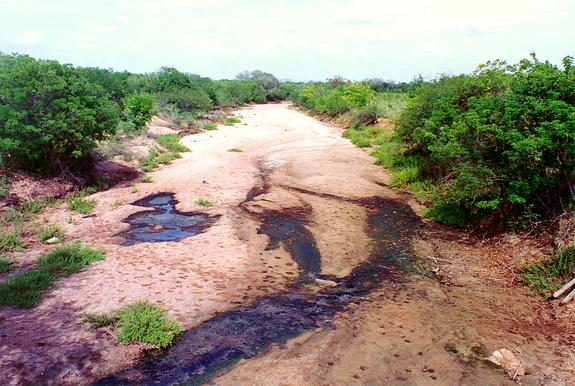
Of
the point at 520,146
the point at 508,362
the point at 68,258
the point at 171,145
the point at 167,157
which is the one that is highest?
the point at 520,146

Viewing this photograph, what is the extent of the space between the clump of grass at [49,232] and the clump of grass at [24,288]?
192cm

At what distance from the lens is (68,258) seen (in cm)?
748

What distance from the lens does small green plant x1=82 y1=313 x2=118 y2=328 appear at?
5633mm

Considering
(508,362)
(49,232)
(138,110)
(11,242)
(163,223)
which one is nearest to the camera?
(508,362)

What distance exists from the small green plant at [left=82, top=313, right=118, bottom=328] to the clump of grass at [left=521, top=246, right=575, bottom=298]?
6.22 metres

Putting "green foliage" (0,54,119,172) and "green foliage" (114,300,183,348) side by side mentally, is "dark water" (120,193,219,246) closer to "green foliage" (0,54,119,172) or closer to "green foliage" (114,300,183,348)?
"green foliage" (0,54,119,172)

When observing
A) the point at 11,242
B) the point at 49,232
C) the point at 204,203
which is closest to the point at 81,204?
the point at 49,232

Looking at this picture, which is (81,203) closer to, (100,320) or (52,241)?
(52,241)

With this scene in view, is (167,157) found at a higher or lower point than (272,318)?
higher

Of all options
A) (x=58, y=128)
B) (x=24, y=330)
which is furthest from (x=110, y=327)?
(x=58, y=128)

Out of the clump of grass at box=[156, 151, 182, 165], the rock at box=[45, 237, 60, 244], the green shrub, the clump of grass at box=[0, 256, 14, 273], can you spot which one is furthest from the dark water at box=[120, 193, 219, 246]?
the clump of grass at box=[156, 151, 182, 165]

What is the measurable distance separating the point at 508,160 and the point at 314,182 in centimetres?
651

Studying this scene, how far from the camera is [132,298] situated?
20.8 ft

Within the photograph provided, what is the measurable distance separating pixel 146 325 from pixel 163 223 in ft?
15.5
